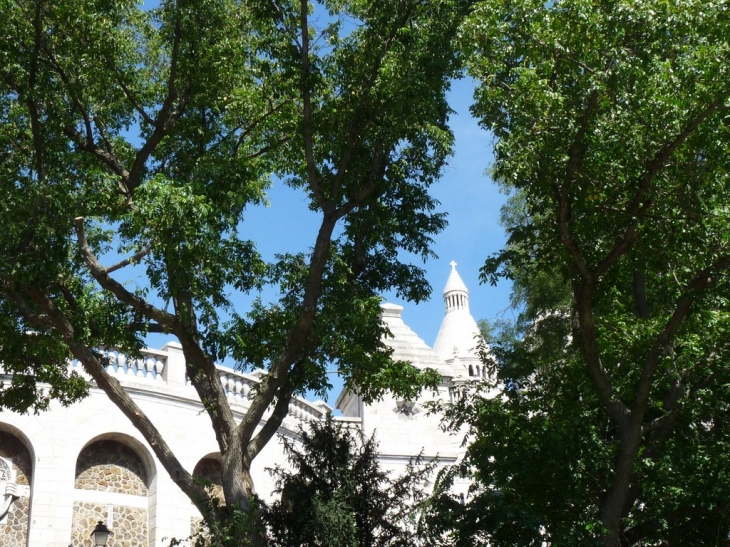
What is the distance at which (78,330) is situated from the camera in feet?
40.2

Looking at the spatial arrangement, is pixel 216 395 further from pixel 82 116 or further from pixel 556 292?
pixel 556 292

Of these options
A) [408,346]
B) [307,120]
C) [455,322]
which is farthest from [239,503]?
[455,322]

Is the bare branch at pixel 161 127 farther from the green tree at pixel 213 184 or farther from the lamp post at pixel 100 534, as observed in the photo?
the lamp post at pixel 100 534

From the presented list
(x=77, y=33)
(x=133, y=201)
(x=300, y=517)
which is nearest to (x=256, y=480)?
(x=300, y=517)

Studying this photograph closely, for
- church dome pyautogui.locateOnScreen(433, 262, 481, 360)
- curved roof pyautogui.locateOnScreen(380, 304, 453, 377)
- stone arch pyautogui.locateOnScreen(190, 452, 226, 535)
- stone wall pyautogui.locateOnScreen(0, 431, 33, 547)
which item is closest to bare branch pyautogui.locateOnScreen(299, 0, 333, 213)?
stone arch pyautogui.locateOnScreen(190, 452, 226, 535)

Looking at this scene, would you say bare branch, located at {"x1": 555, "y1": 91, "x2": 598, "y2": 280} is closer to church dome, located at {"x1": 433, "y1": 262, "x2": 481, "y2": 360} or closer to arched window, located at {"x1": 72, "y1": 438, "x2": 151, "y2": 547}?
arched window, located at {"x1": 72, "y1": 438, "x2": 151, "y2": 547}

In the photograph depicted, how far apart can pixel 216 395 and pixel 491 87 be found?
18.8 feet

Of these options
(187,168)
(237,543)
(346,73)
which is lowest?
(237,543)

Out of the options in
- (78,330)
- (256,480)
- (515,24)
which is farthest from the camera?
(256,480)

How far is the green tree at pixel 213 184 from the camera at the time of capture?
12.4 metres

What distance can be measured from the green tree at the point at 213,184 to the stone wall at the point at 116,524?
347 cm

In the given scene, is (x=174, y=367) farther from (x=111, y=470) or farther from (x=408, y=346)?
(x=408, y=346)

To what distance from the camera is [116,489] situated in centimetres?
1736

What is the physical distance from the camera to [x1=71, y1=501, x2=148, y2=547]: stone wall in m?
16.6
